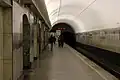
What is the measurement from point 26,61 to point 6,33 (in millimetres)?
4447

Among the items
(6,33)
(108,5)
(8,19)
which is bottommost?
(6,33)

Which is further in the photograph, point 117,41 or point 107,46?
point 107,46

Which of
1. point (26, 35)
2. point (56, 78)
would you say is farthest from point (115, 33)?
point (56, 78)

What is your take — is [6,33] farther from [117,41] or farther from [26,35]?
[117,41]

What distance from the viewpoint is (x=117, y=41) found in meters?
14.2

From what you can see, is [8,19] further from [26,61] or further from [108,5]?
[108,5]

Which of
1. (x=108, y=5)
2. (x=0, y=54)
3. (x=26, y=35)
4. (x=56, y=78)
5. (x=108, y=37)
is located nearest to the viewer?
(x=0, y=54)

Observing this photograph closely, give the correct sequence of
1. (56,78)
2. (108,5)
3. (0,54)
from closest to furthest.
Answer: (0,54) → (56,78) → (108,5)

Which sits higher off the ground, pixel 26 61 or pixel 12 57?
pixel 12 57

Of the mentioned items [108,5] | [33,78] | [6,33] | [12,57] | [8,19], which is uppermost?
[108,5]

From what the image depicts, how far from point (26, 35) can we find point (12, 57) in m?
4.14

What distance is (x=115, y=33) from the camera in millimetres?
14234

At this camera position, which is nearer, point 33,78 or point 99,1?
point 33,78

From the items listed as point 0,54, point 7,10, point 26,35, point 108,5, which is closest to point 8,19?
point 7,10
